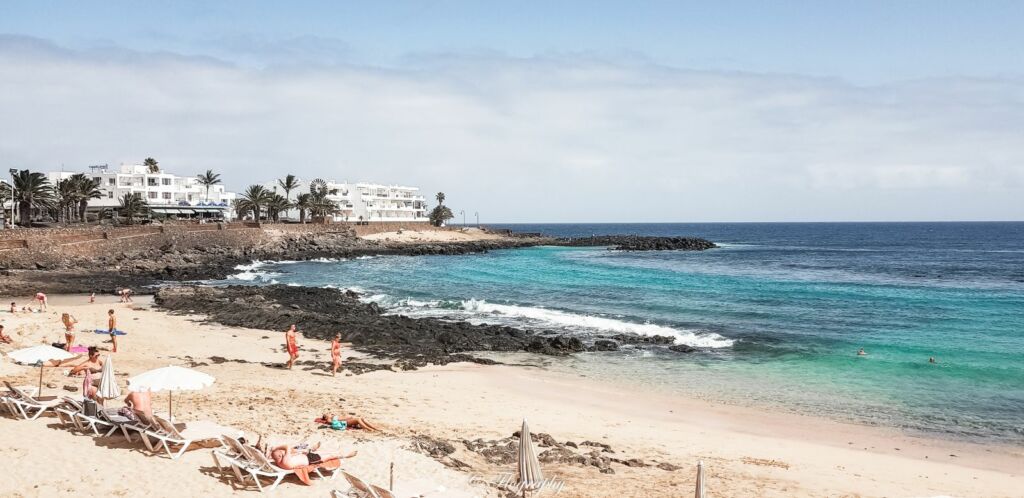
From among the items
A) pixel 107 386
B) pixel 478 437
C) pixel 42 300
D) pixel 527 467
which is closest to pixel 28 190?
pixel 42 300

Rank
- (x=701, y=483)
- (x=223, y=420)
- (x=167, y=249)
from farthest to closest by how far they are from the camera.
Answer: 1. (x=167, y=249)
2. (x=223, y=420)
3. (x=701, y=483)

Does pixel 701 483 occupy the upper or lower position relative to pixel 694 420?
upper

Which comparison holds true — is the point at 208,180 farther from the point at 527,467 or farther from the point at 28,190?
the point at 527,467

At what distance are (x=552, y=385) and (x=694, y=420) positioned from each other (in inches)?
203

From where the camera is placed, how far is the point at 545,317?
3597 centimetres

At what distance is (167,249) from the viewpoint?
2562 inches

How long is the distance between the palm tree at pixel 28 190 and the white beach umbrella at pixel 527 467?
7426cm

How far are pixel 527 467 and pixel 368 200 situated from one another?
119 m

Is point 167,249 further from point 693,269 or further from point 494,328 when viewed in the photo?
point 693,269

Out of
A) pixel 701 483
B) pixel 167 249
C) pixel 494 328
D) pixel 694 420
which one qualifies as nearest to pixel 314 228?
pixel 167 249

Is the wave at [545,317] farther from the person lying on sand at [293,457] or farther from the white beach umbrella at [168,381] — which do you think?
the white beach umbrella at [168,381]

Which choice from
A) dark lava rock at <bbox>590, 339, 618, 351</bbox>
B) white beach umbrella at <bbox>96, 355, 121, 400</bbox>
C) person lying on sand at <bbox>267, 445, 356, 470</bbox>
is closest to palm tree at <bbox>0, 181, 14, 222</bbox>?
dark lava rock at <bbox>590, 339, 618, 351</bbox>

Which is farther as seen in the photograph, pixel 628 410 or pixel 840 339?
pixel 840 339

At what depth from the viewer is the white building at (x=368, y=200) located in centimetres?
11876
